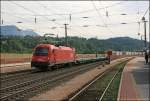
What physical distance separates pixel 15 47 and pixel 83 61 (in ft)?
156

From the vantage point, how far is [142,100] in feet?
58.7

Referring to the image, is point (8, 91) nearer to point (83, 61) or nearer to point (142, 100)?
point (142, 100)

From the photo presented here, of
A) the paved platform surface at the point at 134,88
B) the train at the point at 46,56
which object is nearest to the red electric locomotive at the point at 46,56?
the train at the point at 46,56

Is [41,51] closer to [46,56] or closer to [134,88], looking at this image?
[46,56]

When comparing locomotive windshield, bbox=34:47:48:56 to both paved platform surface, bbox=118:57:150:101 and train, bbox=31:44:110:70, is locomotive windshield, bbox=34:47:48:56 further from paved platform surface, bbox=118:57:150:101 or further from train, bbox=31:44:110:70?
paved platform surface, bbox=118:57:150:101

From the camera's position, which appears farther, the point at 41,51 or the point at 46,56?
the point at 41,51

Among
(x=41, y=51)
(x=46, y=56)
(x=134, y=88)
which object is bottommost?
(x=134, y=88)

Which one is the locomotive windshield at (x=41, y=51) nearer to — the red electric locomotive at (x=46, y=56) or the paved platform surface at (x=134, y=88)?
the red electric locomotive at (x=46, y=56)

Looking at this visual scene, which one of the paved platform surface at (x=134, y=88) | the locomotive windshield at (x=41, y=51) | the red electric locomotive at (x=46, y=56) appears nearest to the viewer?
the paved platform surface at (x=134, y=88)

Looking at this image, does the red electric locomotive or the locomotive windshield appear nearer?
the red electric locomotive

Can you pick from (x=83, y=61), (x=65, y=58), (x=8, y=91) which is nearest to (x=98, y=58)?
(x=83, y=61)

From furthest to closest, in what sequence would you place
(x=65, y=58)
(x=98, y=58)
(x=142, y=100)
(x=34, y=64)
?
(x=98, y=58) < (x=65, y=58) < (x=34, y=64) < (x=142, y=100)

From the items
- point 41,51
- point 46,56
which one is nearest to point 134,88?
point 46,56

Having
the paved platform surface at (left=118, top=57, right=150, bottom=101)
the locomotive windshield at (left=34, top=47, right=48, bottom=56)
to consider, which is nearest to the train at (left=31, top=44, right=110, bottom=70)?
the locomotive windshield at (left=34, top=47, right=48, bottom=56)
